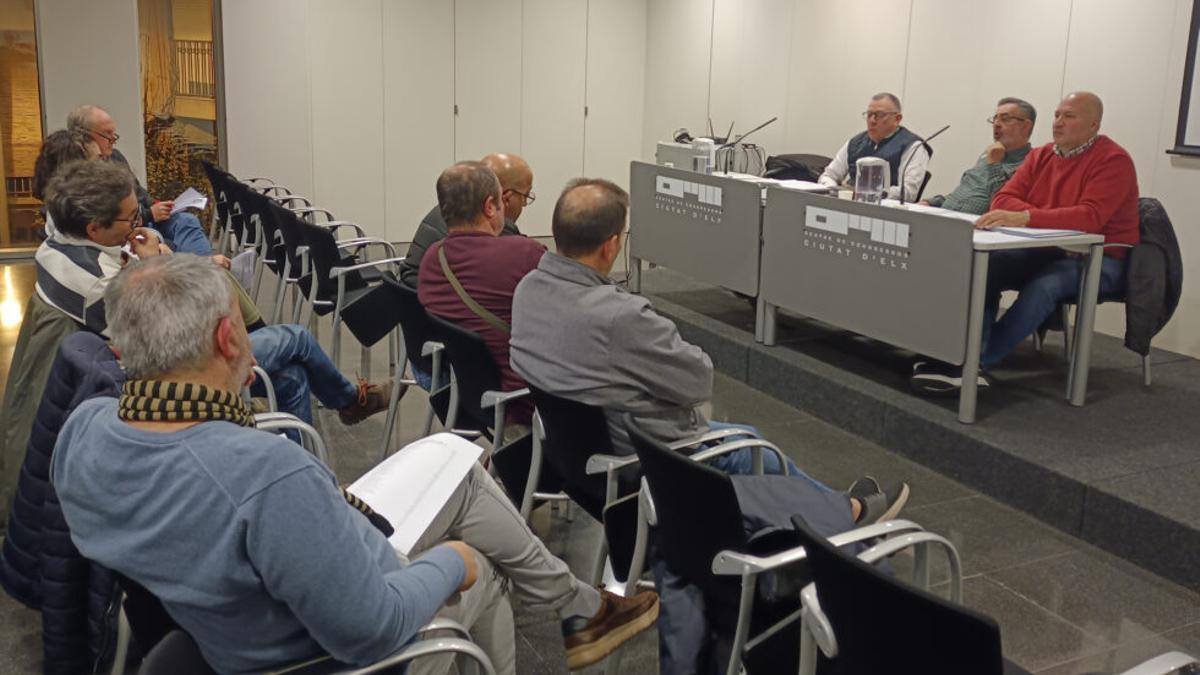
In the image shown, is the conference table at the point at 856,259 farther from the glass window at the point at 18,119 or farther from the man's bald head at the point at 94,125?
the glass window at the point at 18,119

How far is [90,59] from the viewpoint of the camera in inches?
333

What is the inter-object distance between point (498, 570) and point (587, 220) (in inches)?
35.9

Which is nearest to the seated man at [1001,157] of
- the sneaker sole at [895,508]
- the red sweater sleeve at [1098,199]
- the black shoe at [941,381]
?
the red sweater sleeve at [1098,199]

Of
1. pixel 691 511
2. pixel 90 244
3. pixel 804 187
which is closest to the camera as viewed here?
pixel 691 511

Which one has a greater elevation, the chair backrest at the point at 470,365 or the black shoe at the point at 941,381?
the chair backrest at the point at 470,365

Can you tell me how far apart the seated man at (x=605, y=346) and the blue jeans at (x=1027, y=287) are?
76.3 inches

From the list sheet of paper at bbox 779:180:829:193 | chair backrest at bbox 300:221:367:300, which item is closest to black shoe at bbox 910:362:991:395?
sheet of paper at bbox 779:180:829:193

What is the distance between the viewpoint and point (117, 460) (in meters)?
1.60

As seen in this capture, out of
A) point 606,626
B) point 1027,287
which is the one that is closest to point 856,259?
point 1027,287

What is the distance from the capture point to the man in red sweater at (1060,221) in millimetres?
4434

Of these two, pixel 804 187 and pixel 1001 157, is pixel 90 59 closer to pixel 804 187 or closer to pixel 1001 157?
pixel 804 187

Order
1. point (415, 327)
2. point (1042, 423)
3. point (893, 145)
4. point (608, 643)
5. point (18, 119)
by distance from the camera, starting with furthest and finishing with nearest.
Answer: point (18, 119)
point (893, 145)
point (1042, 423)
point (415, 327)
point (608, 643)

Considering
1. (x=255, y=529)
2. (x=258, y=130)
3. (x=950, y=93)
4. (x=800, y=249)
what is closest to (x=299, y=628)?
(x=255, y=529)

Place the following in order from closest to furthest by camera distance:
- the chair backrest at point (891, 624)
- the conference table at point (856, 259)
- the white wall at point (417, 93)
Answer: the chair backrest at point (891, 624)
the conference table at point (856, 259)
the white wall at point (417, 93)
